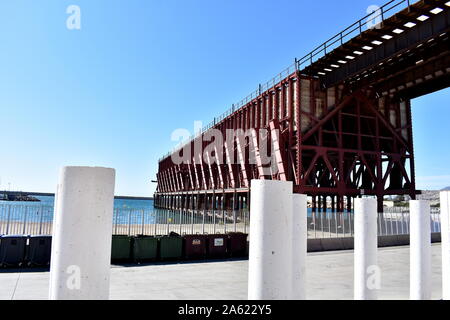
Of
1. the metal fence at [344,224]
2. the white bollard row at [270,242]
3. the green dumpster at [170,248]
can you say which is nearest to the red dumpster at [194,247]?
the green dumpster at [170,248]

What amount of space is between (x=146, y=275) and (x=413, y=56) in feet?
69.6

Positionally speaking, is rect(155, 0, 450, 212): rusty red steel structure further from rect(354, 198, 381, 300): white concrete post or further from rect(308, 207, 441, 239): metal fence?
rect(354, 198, 381, 300): white concrete post

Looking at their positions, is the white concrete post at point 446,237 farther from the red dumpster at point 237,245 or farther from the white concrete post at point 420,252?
the red dumpster at point 237,245

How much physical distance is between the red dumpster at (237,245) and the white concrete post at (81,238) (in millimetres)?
14067

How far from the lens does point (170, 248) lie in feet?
53.1

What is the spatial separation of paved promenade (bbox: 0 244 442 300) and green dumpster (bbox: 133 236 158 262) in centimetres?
98

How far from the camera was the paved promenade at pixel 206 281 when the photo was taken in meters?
9.70

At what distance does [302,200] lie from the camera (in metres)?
5.92

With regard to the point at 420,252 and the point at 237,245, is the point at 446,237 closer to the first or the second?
the point at 420,252

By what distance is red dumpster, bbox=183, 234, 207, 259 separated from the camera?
16.5m

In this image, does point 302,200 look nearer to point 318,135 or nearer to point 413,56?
point 413,56

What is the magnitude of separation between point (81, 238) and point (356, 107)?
29938 millimetres

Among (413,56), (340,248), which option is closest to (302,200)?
(340,248)
